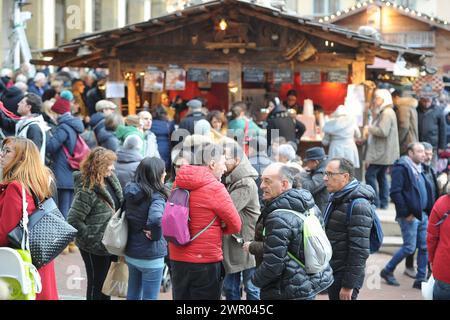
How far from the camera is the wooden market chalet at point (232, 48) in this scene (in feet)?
54.3

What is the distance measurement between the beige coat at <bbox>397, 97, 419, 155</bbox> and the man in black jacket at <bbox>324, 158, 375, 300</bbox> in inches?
325

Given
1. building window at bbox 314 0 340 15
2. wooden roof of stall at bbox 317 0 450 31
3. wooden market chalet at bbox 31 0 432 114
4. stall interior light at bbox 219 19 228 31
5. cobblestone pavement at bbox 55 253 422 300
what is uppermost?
building window at bbox 314 0 340 15

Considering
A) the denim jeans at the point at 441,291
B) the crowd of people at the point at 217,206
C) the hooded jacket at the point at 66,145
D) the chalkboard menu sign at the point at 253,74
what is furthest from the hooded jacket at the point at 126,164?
the chalkboard menu sign at the point at 253,74

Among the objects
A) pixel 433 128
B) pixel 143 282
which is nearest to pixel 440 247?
pixel 143 282

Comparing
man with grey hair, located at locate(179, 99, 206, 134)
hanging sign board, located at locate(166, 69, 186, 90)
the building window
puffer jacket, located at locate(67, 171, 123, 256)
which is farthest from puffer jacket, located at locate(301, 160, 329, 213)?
the building window

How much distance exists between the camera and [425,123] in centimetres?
1644

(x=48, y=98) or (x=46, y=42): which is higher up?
(x=46, y=42)

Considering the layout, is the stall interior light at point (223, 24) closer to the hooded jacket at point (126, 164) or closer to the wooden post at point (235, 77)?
the wooden post at point (235, 77)

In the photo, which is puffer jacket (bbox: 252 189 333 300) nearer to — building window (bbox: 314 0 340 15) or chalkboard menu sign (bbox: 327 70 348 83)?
chalkboard menu sign (bbox: 327 70 348 83)

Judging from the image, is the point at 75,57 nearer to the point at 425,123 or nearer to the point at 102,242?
the point at 425,123

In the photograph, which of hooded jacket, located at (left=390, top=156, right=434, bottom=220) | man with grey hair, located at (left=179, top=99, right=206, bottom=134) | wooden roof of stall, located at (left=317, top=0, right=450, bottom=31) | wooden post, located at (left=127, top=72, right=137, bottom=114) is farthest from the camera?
wooden roof of stall, located at (left=317, top=0, right=450, bottom=31)

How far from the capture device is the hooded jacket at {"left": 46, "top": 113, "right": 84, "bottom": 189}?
1180cm
